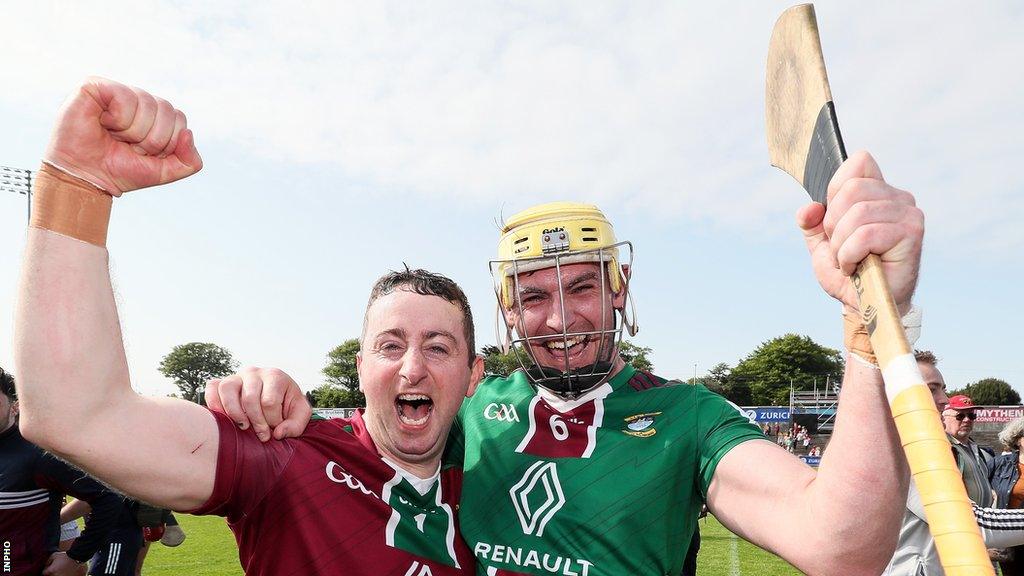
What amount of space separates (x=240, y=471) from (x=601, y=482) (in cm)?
114

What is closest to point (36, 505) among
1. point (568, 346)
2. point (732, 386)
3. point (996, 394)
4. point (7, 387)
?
point (7, 387)

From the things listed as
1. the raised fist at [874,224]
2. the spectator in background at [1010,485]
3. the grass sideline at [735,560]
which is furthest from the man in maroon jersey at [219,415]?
the grass sideline at [735,560]

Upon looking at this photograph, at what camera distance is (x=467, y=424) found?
2.82 metres

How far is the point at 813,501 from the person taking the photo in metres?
1.84

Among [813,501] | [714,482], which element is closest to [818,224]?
[813,501]

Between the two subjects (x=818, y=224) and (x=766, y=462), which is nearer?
(x=818, y=224)

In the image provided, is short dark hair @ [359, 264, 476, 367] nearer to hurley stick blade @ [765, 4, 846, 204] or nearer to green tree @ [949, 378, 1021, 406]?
hurley stick blade @ [765, 4, 846, 204]

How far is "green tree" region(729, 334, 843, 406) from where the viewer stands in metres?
87.0

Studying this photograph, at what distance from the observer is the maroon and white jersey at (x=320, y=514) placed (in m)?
2.16

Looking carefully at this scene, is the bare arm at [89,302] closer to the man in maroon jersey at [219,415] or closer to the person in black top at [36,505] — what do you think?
the man in maroon jersey at [219,415]

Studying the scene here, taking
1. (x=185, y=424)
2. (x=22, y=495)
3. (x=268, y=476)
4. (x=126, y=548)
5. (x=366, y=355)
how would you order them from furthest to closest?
(x=126, y=548) < (x=22, y=495) < (x=366, y=355) < (x=268, y=476) < (x=185, y=424)

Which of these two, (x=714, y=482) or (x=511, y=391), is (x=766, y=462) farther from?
(x=511, y=391)

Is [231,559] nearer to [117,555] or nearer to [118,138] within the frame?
[117,555]

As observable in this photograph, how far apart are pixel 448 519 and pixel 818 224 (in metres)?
1.56
